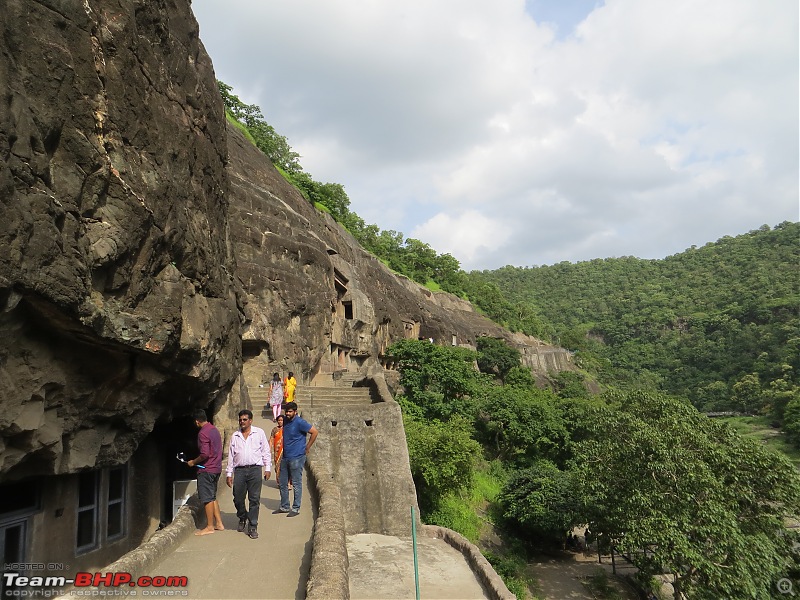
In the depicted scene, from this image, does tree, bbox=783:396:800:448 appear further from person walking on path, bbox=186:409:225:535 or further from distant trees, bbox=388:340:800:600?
person walking on path, bbox=186:409:225:535

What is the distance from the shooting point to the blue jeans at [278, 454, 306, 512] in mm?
7859

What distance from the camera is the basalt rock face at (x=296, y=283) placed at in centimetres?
2009

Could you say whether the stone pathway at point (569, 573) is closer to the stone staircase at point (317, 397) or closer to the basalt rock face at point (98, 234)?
the stone staircase at point (317, 397)

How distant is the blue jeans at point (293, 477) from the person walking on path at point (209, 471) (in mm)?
1030

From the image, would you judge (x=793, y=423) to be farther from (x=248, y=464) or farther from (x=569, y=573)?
(x=248, y=464)

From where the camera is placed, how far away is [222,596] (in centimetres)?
555

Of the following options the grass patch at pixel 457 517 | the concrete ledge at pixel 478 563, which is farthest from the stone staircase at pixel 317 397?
the grass patch at pixel 457 517

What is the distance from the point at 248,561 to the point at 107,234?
536 centimetres

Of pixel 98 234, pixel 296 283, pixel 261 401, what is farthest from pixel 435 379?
pixel 98 234

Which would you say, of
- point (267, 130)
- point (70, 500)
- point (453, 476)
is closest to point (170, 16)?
point (70, 500)

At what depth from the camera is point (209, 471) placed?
728 centimetres

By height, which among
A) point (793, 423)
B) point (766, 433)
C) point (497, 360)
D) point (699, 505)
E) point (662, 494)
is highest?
point (497, 360)

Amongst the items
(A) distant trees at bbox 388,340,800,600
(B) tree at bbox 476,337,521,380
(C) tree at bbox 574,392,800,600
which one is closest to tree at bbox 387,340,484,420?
(A) distant trees at bbox 388,340,800,600

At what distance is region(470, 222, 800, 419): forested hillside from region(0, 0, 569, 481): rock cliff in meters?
69.2
